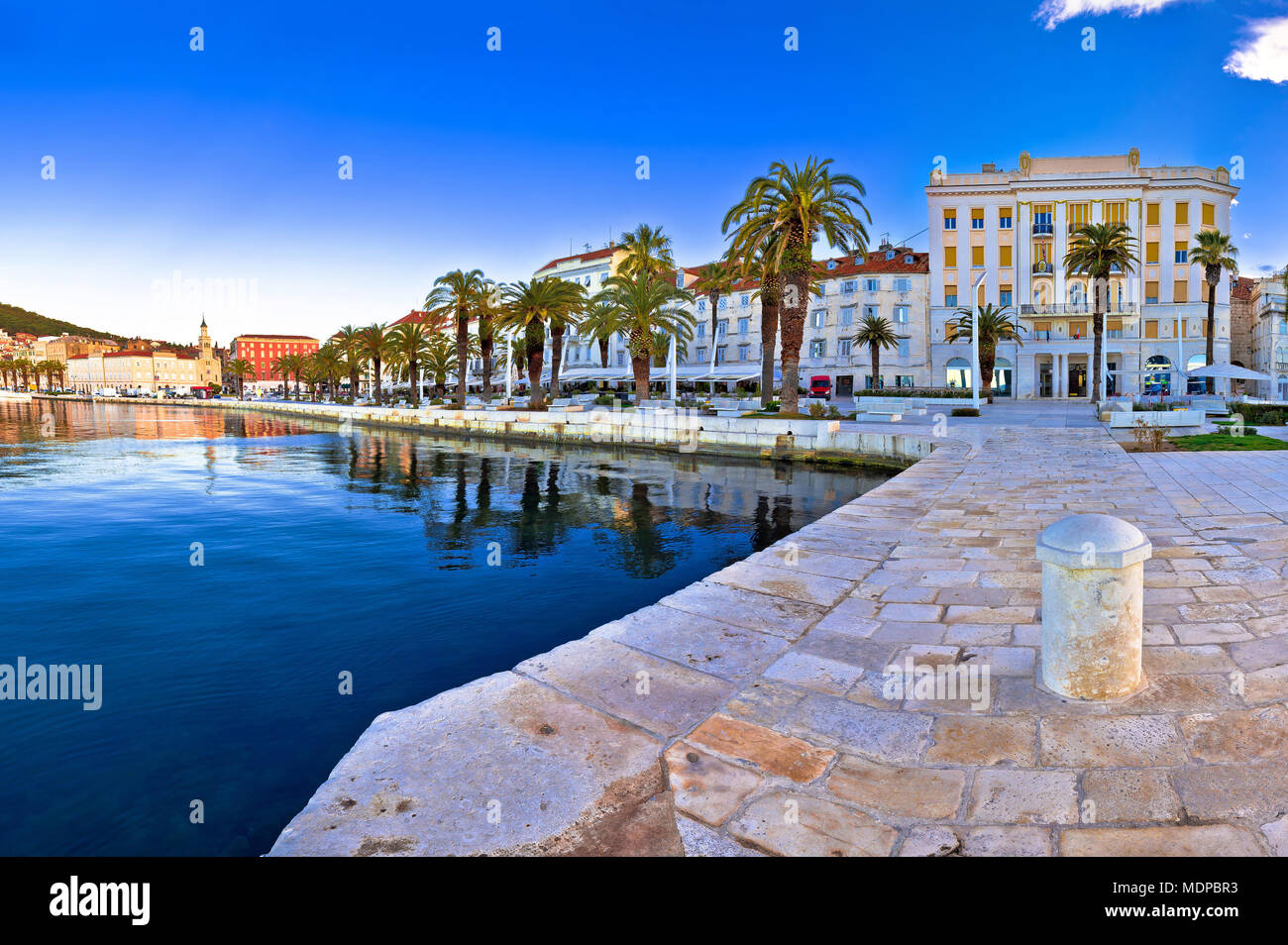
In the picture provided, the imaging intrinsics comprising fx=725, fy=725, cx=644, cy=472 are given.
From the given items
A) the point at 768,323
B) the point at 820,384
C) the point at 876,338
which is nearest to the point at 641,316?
the point at 768,323

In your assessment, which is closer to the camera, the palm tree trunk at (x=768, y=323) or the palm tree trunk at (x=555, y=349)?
the palm tree trunk at (x=768, y=323)

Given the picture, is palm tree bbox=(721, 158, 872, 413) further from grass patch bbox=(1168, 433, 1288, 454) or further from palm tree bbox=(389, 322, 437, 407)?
palm tree bbox=(389, 322, 437, 407)

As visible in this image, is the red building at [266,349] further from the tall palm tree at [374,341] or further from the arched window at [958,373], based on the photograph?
the arched window at [958,373]

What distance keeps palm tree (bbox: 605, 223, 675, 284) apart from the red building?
5820 inches

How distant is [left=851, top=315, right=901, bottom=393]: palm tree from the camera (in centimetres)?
5222

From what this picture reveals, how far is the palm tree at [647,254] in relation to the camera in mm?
47438

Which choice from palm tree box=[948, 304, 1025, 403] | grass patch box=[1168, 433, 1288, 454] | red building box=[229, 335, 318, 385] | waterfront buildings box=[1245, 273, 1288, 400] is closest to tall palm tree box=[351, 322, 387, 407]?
palm tree box=[948, 304, 1025, 403]

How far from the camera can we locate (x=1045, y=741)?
356 cm

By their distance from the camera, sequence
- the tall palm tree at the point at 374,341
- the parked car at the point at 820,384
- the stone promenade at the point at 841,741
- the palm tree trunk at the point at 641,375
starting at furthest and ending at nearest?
the tall palm tree at the point at 374,341
the parked car at the point at 820,384
the palm tree trunk at the point at 641,375
the stone promenade at the point at 841,741

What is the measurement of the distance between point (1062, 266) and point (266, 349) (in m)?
175

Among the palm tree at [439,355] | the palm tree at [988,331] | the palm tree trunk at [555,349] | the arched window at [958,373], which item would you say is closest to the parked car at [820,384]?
the arched window at [958,373]

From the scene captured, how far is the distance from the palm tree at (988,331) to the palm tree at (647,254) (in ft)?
68.3

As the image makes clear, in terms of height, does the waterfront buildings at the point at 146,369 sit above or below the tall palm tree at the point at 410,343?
above
